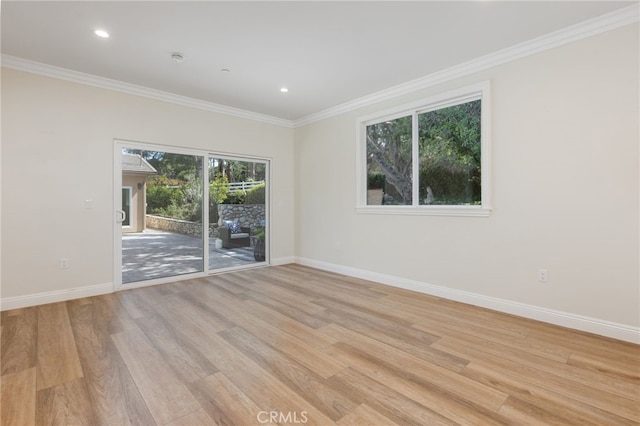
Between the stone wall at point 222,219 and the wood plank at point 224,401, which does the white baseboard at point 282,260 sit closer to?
the stone wall at point 222,219

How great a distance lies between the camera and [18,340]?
2.55 m

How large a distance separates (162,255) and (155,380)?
2.94 m

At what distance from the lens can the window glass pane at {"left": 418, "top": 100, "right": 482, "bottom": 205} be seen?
3507mm

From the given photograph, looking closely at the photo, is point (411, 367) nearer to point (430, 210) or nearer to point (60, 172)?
point (430, 210)

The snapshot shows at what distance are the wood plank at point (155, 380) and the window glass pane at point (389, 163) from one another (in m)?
3.37

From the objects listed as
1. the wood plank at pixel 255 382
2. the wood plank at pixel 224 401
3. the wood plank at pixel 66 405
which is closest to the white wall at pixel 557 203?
the wood plank at pixel 255 382

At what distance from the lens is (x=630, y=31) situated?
2.51 meters

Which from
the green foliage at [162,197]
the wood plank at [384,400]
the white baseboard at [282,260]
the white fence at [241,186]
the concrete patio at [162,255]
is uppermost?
the white fence at [241,186]

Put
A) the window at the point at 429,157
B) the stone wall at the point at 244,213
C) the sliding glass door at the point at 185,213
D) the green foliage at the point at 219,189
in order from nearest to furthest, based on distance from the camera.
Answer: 1. the window at the point at 429,157
2. the sliding glass door at the point at 185,213
3. the green foliage at the point at 219,189
4. the stone wall at the point at 244,213

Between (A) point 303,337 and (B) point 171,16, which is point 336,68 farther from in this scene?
(A) point 303,337

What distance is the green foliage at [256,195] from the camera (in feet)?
17.6

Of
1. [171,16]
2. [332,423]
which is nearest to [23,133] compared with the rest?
[171,16]

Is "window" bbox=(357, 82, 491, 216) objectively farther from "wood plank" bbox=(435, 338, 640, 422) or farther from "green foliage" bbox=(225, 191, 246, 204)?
"green foliage" bbox=(225, 191, 246, 204)

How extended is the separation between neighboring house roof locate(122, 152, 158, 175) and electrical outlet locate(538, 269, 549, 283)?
4977 millimetres
